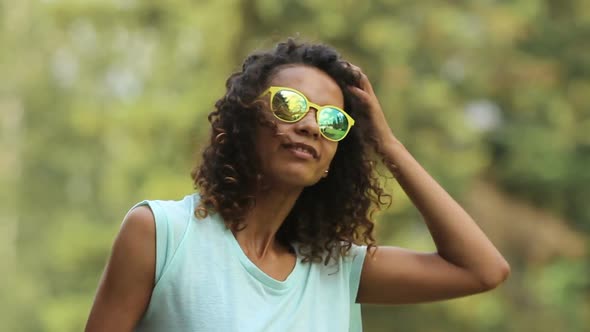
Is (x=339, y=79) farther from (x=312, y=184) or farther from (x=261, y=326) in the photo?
(x=261, y=326)

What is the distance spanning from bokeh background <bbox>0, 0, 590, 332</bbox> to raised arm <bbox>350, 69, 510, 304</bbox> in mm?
7498

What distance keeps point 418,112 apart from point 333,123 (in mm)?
9141

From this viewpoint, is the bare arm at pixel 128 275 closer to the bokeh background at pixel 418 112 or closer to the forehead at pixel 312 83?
the forehead at pixel 312 83

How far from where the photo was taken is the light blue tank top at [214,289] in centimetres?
255

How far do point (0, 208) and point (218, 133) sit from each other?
53.4 ft

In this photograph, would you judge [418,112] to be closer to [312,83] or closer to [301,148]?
[312,83]

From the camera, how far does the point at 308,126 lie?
8.79 feet

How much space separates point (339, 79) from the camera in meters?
2.85

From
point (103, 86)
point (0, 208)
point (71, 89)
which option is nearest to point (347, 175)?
point (103, 86)

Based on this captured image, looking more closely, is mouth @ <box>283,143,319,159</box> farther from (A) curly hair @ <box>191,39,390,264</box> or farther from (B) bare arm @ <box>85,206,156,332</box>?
(B) bare arm @ <box>85,206,156,332</box>

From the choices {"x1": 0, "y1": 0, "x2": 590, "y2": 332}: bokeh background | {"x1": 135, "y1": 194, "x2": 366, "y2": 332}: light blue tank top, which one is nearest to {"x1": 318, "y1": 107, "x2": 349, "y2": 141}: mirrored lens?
{"x1": 135, "y1": 194, "x2": 366, "y2": 332}: light blue tank top

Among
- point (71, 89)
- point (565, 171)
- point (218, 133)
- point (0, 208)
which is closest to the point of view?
point (218, 133)

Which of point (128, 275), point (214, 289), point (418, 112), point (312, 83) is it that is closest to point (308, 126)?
point (312, 83)

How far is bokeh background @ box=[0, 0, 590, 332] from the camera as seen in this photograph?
38.0 ft
